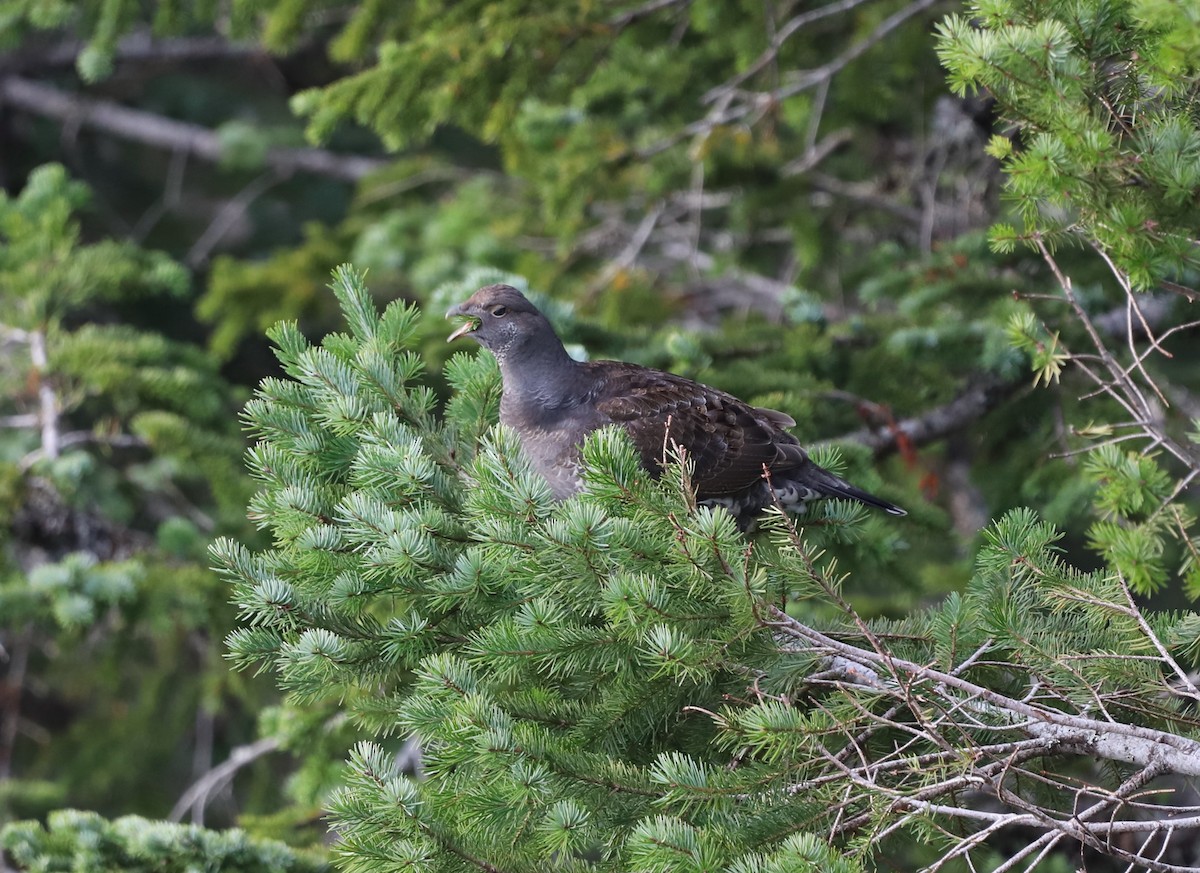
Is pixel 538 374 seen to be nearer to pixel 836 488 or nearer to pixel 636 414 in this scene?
pixel 636 414

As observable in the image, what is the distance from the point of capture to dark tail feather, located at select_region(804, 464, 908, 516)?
4.14 meters

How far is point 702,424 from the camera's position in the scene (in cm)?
421

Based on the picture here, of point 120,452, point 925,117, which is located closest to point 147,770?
point 120,452

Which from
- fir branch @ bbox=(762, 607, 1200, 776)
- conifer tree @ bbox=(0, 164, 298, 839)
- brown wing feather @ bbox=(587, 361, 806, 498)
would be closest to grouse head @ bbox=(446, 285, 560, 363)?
brown wing feather @ bbox=(587, 361, 806, 498)

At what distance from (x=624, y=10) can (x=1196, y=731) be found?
3742 mm

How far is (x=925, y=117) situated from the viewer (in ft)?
21.2

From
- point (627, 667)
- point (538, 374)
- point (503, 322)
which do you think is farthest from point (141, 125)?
point (627, 667)

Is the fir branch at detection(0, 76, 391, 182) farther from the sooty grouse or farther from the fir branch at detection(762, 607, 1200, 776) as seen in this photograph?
the fir branch at detection(762, 607, 1200, 776)

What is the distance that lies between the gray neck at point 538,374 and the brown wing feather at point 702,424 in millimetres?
112

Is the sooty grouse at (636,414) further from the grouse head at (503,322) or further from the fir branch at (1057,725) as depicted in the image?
the fir branch at (1057,725)

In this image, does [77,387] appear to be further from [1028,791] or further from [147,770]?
[1028,791]

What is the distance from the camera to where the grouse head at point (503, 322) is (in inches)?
165

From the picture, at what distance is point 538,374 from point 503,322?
0.23m

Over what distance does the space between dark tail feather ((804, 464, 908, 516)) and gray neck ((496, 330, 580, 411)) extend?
2.91 feet
